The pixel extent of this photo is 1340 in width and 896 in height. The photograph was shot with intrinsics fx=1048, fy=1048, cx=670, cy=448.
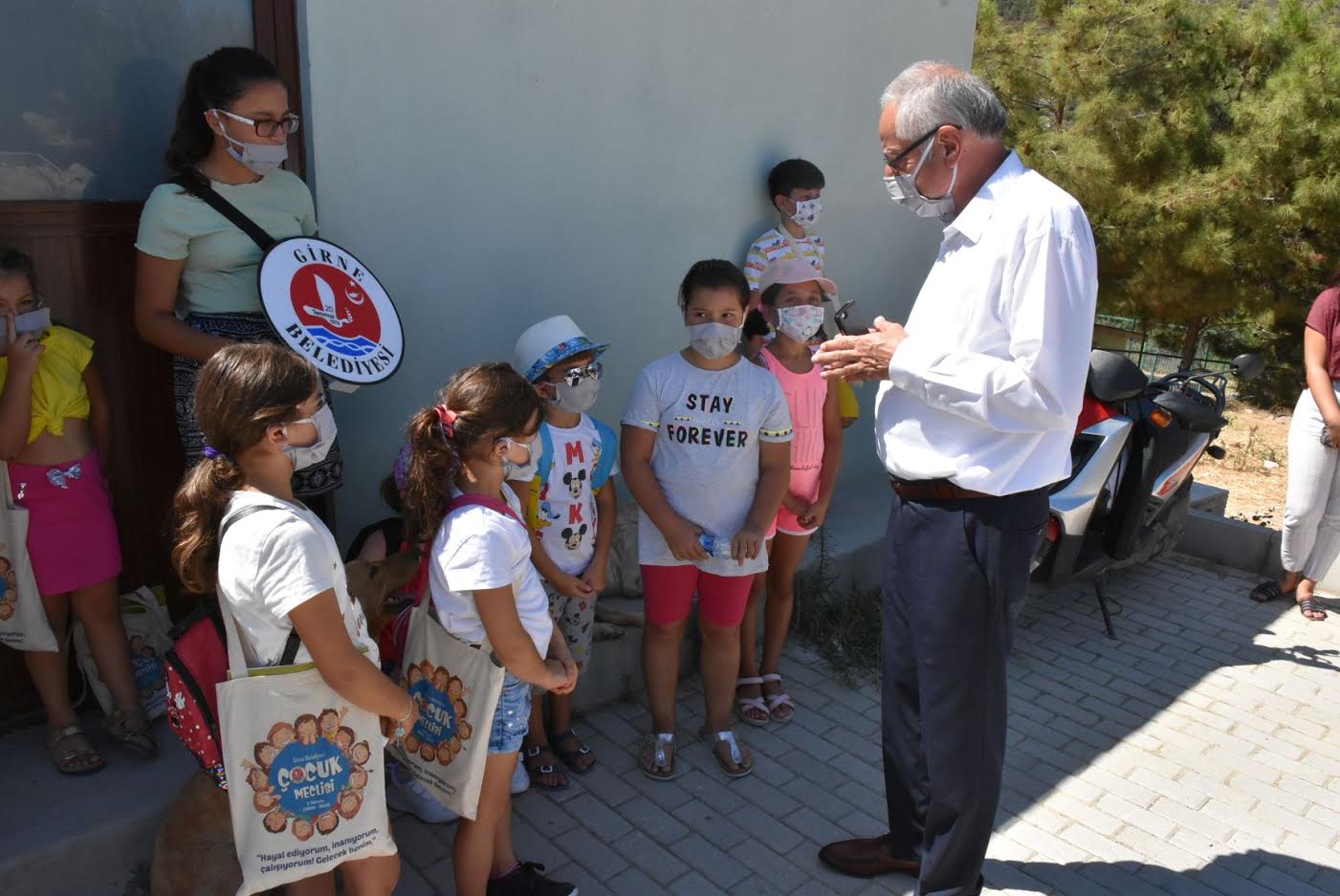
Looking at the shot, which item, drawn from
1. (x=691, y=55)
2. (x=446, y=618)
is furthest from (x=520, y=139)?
(x=446, y=618)

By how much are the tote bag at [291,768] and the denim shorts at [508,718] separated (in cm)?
38

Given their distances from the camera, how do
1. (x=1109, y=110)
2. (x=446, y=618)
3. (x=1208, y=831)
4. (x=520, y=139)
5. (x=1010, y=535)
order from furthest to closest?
(x=1109, y=110) < (x=520, y=139) < (x=1208, y=831) < (x=1010, y=535) < (x=446, y=618)

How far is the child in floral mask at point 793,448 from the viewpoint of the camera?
3.79 m

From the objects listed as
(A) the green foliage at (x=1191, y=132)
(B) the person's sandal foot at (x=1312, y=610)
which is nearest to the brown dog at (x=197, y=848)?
(B) the person's sandal foot at (x=1312, y=610)

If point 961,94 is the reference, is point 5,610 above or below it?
below

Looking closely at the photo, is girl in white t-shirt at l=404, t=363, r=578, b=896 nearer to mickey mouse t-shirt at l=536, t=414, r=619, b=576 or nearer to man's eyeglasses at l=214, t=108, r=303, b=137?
mickey mouse t-shirt at l=536, t=414, r=619, b=576

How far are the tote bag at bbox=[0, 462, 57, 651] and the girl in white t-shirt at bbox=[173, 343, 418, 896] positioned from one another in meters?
0.88

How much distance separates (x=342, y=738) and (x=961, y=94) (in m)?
2.09

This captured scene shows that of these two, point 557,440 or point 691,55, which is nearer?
point 557,440

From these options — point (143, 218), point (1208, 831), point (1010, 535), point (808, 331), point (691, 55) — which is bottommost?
point (1208, 831)

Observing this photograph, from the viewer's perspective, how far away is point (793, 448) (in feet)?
12.7

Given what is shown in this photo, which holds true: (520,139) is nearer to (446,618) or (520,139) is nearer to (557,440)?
(557,440)

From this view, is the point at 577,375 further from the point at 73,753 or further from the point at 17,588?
the point at 73,753

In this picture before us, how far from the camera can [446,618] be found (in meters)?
2.47
